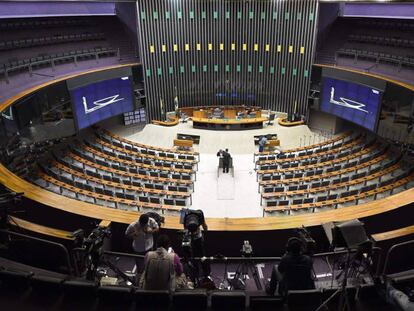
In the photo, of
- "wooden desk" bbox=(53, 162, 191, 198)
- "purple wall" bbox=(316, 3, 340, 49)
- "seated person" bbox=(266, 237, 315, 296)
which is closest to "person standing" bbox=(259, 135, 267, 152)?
"wooden desk" bbox=(53, 162, 191, 198)

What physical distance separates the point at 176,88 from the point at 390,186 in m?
13.2

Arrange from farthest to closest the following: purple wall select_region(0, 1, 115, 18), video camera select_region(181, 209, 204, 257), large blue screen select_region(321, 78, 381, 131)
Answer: large blue screen select_region(321, 78, 381, 131), purple wall select_region(0, 1, 115, 18), video camera select_region(181, 209, 204, 257)

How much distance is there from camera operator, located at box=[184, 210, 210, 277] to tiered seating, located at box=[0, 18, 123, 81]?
1115 cm

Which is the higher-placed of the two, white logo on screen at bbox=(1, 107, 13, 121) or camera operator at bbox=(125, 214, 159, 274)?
white logo on screen at bbox=(1, 107, 13, 121)

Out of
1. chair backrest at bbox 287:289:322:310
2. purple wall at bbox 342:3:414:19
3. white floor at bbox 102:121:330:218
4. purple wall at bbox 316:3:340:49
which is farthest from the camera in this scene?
purple wall at bbox 316:3:340:49

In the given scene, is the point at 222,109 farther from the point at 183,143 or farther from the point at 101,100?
the point at 101,100

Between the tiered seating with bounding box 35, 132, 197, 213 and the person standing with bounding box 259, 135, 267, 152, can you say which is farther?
the person standing with bounding box 259, 135, 267, 152

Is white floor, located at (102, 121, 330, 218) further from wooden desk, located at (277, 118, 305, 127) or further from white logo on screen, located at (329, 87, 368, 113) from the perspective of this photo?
white logo on screen, located at (329, 87, 368, 113)

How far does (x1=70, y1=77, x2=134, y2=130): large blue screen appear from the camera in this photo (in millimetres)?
14797

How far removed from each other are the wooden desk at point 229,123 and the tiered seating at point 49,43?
5.87 metres

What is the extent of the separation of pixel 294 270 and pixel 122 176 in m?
9.47

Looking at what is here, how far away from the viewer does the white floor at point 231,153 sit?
10.9 meters

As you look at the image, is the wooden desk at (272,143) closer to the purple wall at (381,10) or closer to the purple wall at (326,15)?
the purple wall at (326,15)

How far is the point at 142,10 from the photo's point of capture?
59.3 ft
